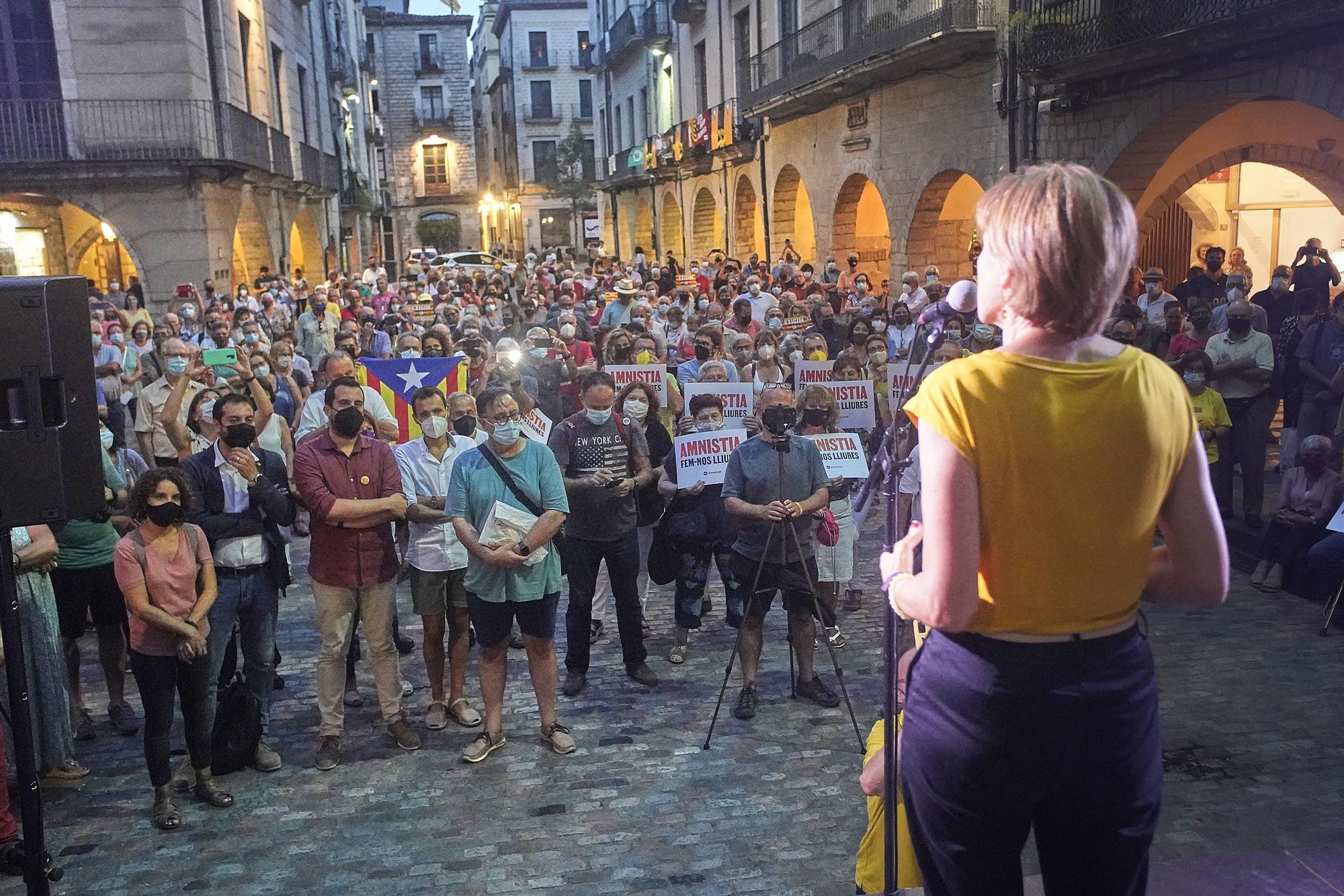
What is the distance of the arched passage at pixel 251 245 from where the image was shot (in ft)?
81.6

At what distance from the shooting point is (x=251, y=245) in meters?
25.5

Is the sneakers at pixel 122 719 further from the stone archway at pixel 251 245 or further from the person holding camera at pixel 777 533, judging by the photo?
the stone archway at pixel 251 245

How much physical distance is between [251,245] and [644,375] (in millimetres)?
18750

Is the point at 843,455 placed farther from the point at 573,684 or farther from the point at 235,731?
the point at 235,731

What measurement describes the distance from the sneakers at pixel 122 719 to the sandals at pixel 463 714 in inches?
69.2

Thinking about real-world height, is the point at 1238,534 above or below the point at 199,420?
below

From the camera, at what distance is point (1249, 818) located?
504 cm

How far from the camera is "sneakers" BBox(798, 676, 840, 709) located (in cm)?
650

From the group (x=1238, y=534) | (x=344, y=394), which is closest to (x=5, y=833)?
(x=344, y=394)

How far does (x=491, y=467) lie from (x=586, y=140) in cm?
5167

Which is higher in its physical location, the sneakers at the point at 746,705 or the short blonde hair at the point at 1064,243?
the short blonde hair at the point at 1064,243

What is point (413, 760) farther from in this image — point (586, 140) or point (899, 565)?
point (586, 140)

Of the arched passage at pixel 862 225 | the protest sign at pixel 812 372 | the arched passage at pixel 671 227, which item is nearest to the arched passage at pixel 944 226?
the arched passage at pixel 862 225

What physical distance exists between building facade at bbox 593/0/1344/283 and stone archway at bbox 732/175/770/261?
0.18 feet
